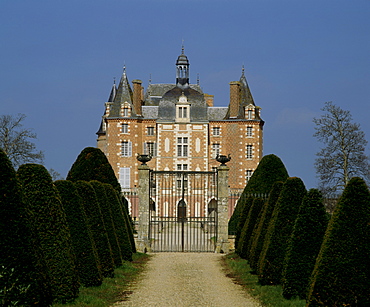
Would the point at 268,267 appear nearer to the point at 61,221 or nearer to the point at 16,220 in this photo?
the point at 61,221

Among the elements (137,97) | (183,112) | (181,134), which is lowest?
(181,134)

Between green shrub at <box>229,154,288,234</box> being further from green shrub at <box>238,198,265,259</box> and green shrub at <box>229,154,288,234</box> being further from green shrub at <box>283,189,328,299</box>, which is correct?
green shrub at <box>283,189,328,299</box>

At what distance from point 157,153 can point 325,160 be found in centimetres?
1934

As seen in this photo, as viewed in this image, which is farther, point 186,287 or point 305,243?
point 186,287

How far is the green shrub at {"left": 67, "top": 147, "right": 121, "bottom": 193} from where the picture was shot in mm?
16547

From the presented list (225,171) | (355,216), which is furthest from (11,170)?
(225,171)

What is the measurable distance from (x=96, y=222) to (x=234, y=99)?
1464 inches

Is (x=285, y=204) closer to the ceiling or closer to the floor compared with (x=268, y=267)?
closer to the ceiling

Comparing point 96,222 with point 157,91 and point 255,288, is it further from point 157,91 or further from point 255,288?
point 157,91

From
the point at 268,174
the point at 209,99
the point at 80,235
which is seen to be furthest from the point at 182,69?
the point at 80,235

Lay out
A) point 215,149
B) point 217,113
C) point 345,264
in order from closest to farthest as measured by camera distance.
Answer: point 345,264 < point 215,149 < point 217,113

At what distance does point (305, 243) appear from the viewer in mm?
8430

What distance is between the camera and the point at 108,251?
10703mm

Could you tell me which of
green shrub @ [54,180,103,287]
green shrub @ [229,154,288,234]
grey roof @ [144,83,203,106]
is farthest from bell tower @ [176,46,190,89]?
green shrub @ [54,180,103,287]
